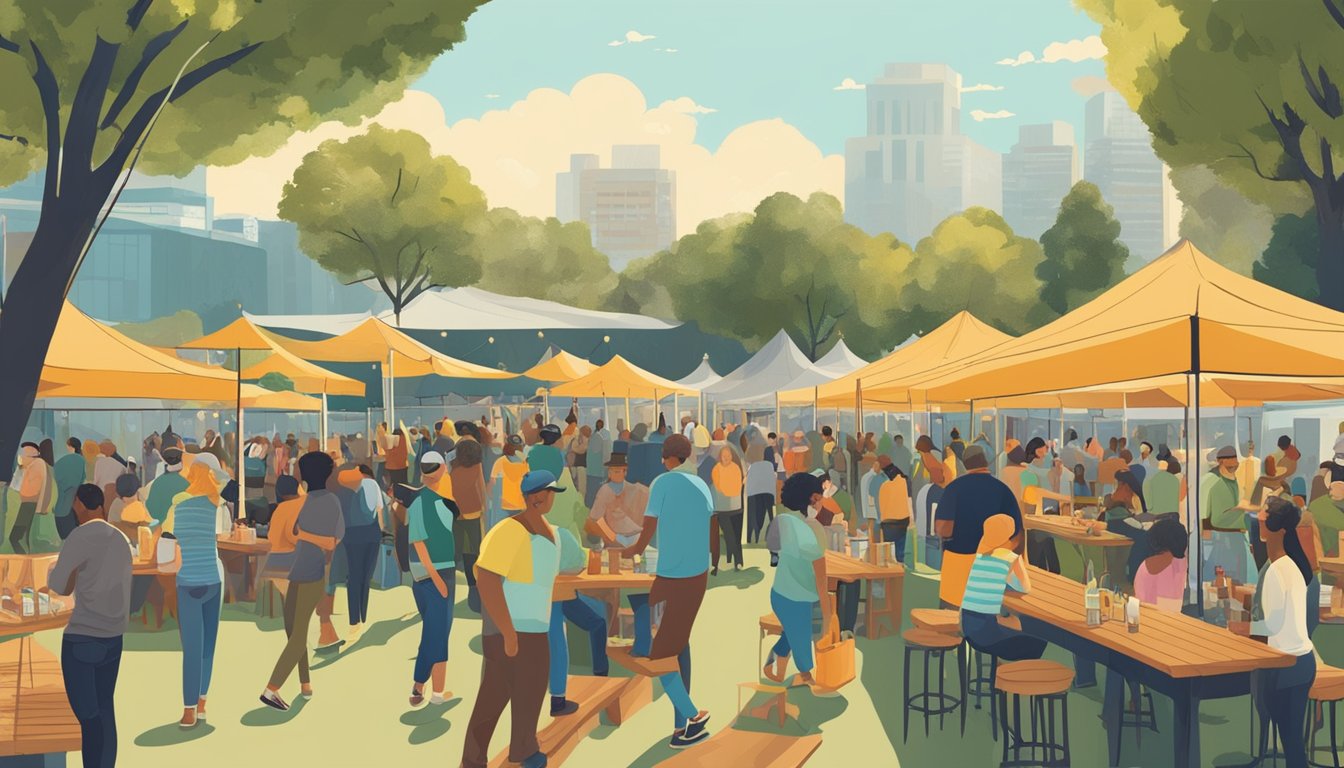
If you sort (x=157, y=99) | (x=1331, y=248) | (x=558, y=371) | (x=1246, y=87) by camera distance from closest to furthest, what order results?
(x=157, y=99) → (x=1246, y=87) → (x=1331, y=248) → (x=558, y=371)

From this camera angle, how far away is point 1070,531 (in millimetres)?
14180

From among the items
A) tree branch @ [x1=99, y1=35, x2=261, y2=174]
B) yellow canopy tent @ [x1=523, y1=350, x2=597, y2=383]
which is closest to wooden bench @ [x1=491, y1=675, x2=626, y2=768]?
tree branch @ [x1=99, y1=35, x2=261, y2=174]

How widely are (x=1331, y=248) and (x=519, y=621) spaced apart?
1864 centimetres

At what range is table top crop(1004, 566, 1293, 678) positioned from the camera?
6.73 meters

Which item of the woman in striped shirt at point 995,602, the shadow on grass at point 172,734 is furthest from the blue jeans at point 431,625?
the woman in striped shirt at point 995,602

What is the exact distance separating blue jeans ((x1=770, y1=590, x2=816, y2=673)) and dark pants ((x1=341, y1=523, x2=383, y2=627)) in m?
4.55

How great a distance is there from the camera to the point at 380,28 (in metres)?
14.6

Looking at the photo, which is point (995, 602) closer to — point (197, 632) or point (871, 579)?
point (871, 579)

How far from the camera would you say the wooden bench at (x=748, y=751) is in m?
6.94

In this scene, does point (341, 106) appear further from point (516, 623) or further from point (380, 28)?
point (516, 623)

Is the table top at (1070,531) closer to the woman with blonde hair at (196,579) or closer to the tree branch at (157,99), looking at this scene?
the woman with blonde hair at (196,579)

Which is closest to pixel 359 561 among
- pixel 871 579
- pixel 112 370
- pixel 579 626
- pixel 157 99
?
pixel 112 370

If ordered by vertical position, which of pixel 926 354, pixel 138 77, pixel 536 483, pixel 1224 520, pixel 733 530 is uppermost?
pixel 138 77

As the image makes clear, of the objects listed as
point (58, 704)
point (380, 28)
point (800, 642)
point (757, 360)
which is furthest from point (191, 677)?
point (757, 360)
